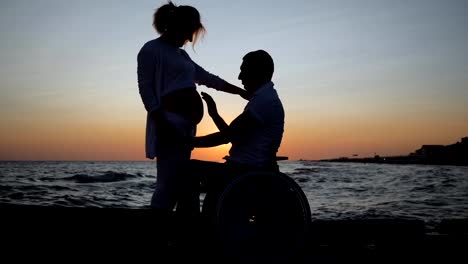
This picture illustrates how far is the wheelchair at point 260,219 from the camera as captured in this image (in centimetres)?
279

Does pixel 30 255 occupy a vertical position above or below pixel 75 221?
below

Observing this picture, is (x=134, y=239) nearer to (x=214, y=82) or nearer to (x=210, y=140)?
(x=210, y=140)

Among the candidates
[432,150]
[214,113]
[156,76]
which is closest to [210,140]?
[214,113]

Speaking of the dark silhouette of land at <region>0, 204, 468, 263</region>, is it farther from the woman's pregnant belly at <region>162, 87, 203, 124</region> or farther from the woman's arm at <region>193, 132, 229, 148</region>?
the woman's pregnant belly at <region>162, 87, 203, 124</region>

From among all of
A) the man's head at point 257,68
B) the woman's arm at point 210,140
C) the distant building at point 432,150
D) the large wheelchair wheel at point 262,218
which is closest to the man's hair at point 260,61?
the man's head at point 257,68

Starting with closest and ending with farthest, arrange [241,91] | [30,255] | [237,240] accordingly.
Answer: [237,240] → [30,255] → [241,91]

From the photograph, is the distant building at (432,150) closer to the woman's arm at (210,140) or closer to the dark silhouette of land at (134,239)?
the dark silhouette of land at (134,239)

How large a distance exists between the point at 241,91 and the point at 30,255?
92.1 inches

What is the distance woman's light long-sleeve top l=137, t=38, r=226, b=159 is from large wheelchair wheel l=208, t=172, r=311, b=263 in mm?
700

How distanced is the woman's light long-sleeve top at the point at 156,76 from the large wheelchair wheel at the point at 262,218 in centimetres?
70

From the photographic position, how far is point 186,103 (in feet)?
9.79

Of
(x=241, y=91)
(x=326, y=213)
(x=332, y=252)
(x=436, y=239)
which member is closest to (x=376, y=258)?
(x=332, y=252)

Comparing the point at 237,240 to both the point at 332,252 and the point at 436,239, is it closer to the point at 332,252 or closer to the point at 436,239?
the point at 332,252

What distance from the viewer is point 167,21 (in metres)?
2.97
